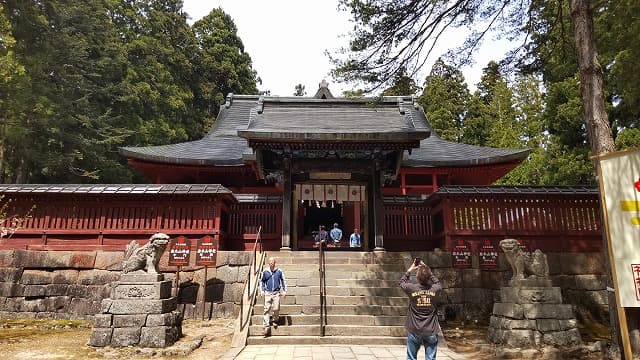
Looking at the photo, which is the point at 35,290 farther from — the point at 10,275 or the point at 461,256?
the point at 461,256

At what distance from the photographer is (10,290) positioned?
32.5 ft

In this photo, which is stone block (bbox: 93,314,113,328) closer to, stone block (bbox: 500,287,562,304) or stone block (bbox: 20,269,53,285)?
stone block (bbox: 20,269,53,285)

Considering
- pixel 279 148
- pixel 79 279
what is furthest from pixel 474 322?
pixel 79 279

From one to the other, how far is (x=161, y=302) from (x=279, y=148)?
215 inches

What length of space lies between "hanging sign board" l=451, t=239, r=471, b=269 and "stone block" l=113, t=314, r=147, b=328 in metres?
7.33

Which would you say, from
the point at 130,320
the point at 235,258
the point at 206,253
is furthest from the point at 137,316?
the point at 235,258

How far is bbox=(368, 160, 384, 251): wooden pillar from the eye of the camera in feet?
37.0

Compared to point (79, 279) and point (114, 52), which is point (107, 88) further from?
point (79, 279)

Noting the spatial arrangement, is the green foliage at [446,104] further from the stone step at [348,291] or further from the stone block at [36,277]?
the stone block at [36,277]

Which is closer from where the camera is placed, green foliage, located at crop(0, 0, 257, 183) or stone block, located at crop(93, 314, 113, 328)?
stone block, located at crop(93, 314, 113, 328)

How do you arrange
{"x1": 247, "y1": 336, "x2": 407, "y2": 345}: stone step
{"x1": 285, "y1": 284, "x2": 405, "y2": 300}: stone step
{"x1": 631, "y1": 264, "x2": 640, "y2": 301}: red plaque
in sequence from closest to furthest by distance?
{"x1": 631, "y1": 264, "x2": 640, "y2": 301}: red plaque
{"x1": 247, "y1": 336, "x2": 407, "y2": 345}: stone step
{"x1": 285, "y1": 284, "x2": 405, "y2": 300}: stone step

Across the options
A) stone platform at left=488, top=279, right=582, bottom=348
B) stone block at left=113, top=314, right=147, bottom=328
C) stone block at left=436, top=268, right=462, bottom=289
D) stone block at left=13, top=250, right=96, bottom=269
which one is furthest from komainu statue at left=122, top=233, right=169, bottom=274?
stone platform at left=488, top=279, right=582, bottom=348

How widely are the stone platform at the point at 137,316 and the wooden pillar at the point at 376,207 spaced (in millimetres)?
5942

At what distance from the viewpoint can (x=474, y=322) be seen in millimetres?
9234
